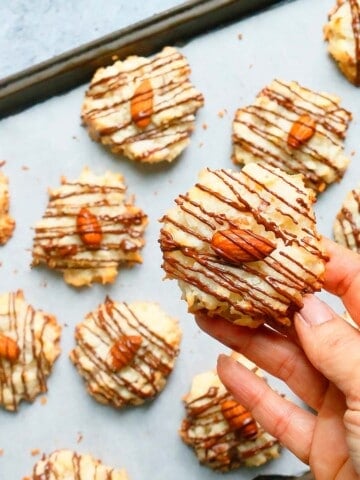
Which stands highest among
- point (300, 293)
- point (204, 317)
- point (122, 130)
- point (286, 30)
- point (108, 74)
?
point (286, 30)

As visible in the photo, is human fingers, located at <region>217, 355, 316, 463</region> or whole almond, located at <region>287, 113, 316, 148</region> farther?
whole almond, located at <region>287, 113, 316, 148</region>

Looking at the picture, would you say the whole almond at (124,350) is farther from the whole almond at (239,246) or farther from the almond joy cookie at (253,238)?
the whole almond at (239,246)

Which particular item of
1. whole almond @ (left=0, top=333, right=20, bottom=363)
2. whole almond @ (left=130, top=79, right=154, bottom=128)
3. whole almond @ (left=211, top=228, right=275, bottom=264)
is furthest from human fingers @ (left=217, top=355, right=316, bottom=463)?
whole almond @ (left=130, top=79, right=154, bottom=128)

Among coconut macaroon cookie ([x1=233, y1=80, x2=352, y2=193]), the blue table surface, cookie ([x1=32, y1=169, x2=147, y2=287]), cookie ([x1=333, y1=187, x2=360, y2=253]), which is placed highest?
the blue table surface

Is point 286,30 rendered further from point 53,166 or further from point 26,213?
point 26,213

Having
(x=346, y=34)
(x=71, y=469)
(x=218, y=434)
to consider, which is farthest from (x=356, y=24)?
(x=71, y=469)

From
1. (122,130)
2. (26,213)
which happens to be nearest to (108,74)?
(122,130)

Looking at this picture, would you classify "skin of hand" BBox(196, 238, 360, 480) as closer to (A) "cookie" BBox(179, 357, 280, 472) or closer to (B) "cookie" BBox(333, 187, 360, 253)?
(A) "cookie" BBox(179, 357, 280, 472)
